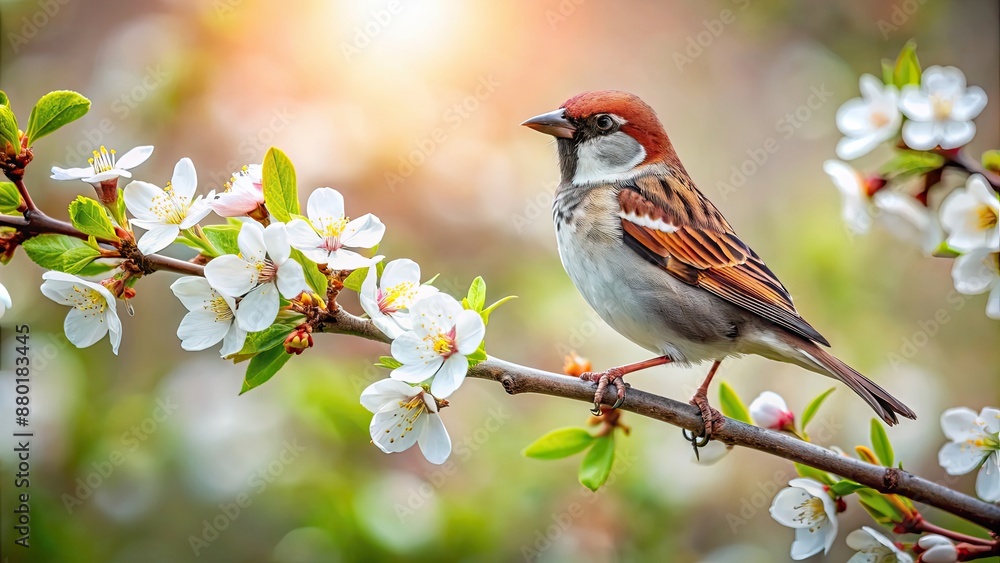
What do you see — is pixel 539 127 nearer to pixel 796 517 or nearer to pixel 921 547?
pixel 796 517

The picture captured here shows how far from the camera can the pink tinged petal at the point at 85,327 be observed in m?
1.39

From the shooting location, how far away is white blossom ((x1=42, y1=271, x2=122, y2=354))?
53.3 inches

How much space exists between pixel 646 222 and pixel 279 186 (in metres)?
1.23

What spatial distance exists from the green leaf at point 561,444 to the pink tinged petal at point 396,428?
309 millimetres

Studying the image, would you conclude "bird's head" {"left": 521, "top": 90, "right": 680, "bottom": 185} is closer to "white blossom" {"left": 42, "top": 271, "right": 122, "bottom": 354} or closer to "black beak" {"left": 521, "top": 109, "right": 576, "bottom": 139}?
"black beak" {"left": 521, "top": 109, "right": 576, "bottom": 139}

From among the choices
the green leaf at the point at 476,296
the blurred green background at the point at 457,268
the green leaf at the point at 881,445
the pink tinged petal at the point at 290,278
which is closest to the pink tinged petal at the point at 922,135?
the green leaf at the point at 881,445

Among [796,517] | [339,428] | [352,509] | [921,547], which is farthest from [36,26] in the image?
[921,547]

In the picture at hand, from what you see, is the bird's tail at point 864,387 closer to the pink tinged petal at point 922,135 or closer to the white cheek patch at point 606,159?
the pink tinged petal at point 922,135

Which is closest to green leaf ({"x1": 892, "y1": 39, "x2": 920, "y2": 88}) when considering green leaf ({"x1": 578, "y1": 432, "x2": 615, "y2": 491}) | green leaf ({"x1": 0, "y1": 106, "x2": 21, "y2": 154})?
green leaf ({"x1": 578, "y1": 432, "x2": 615, "y2": 491})

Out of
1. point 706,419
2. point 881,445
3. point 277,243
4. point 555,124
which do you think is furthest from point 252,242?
point 555,124

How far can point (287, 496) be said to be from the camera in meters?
2.34

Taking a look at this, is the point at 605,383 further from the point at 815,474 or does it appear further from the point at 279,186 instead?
the point at 279,186

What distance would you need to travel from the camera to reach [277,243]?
1284 millimetres

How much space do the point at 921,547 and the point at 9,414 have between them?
2.22 m
